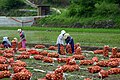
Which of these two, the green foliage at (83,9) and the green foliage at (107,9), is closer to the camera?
the green foliage at (107,9)

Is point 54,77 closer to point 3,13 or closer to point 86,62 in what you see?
point 86,62

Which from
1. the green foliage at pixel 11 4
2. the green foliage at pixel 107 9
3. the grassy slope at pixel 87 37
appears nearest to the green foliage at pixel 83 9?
the green foliage at pixel 107 9

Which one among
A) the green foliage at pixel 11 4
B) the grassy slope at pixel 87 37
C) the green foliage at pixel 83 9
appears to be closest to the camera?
the grassy slope at pixel 87 37

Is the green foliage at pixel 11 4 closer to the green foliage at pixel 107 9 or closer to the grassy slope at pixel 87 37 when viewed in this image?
the green foliage at pixel 107 9

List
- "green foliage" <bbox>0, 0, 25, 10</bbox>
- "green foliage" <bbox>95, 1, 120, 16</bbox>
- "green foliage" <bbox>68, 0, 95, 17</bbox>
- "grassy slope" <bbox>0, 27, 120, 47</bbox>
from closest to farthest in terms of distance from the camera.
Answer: "grassy slope" <bbox>0, 27, 120, 47</bbox>, "green foliage" <bbox>95, 1, 120, 16</bbox>, "green foliage" <bbox>68, 0, 95, 17</bbox>, "green foliage" <bbox>0, 0, 25, 10</bbox>

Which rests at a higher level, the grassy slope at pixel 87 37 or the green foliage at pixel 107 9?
the green foliage at pixel 107 9

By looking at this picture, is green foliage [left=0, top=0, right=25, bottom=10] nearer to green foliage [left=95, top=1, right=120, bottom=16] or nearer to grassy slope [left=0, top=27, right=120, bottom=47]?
green foliage [left=95, top=1, right=120, bottom=16]

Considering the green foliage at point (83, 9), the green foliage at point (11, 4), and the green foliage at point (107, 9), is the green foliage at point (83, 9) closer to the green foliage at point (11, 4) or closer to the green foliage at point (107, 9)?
the green foliage at point (107, 9)

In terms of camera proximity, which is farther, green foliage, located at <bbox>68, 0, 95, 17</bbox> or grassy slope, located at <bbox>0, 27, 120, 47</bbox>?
green foliage, located at <bbox>68, 0, 95, 17</bbox>

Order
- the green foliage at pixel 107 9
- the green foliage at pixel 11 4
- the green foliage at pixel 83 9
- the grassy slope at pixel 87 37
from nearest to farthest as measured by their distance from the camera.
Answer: the grassy slope at pixel 87 37
the green foliage at pixel 107 9
the green foliage at pixel 83 9
the green foliage at pixel 11 4

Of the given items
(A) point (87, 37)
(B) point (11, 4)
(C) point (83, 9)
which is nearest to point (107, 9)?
(C) point (83, 9)

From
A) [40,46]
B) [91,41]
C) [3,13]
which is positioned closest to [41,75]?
[40,46]

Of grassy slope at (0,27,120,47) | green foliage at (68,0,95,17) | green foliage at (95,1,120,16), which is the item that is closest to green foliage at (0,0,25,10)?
green foliage at (68,0,95,17)

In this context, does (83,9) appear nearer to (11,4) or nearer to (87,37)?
(87,37)
